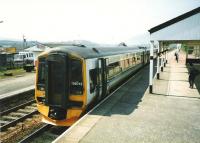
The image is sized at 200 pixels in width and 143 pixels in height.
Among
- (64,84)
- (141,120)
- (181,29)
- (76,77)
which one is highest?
(181,29)

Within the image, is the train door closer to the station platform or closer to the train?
the station platform

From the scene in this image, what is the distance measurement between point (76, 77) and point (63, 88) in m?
0.72

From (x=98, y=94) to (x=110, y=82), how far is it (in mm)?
2187

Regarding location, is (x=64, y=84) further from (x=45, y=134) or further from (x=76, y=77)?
(x=45, y=134)

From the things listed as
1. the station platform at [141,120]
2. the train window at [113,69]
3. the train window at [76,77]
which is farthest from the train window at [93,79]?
the train window at [113,69]

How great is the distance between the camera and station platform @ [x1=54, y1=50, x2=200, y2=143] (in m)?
8.41

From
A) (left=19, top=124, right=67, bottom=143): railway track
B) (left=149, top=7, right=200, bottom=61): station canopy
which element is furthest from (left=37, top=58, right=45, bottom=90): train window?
(left=149, top=7, right=200, bottom=61): station canopy

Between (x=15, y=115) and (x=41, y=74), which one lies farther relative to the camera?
(x=15, y=115)

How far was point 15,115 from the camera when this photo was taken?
13.3 meters

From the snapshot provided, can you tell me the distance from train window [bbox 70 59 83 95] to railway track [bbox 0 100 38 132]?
11.7 feet

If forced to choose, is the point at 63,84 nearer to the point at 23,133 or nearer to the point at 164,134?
the point at 23,133

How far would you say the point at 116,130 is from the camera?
9.04m

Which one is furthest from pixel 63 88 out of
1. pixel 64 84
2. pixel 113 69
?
pixel 113 69

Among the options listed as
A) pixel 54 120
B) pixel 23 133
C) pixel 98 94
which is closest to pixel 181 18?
pixel 98 94
